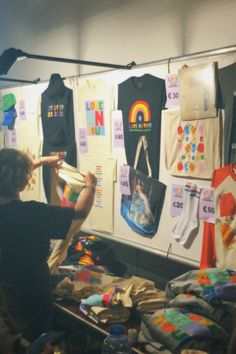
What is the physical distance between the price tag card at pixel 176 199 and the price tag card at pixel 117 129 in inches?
18.4

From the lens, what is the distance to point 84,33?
3137mm

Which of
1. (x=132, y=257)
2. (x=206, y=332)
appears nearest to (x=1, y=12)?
(x=132, y=257)

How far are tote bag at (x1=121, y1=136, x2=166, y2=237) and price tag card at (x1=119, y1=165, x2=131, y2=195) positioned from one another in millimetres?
27

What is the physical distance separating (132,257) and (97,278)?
1.32 ft

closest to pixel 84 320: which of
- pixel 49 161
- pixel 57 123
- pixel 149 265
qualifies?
pixel 149 265

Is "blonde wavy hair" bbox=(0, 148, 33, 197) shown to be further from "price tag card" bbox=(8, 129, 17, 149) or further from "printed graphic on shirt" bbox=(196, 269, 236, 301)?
"price tag card" bbox=(8, 129, 17, 149)

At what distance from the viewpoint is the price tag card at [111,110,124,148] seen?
2706mm

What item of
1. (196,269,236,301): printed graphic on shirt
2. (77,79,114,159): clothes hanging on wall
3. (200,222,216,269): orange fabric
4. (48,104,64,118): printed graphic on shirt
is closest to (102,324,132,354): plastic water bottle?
(196,269,236,301): printed graphic on shirt

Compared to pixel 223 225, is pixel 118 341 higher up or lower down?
lower down

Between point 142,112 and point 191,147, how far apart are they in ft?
1.34

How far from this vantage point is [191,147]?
2262 millimetres

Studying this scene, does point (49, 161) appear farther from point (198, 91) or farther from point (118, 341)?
point (118, 341)

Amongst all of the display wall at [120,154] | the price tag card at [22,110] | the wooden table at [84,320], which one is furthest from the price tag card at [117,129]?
the price tag card at [22,110]

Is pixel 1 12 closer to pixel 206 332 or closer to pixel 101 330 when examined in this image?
pixel 101 330
